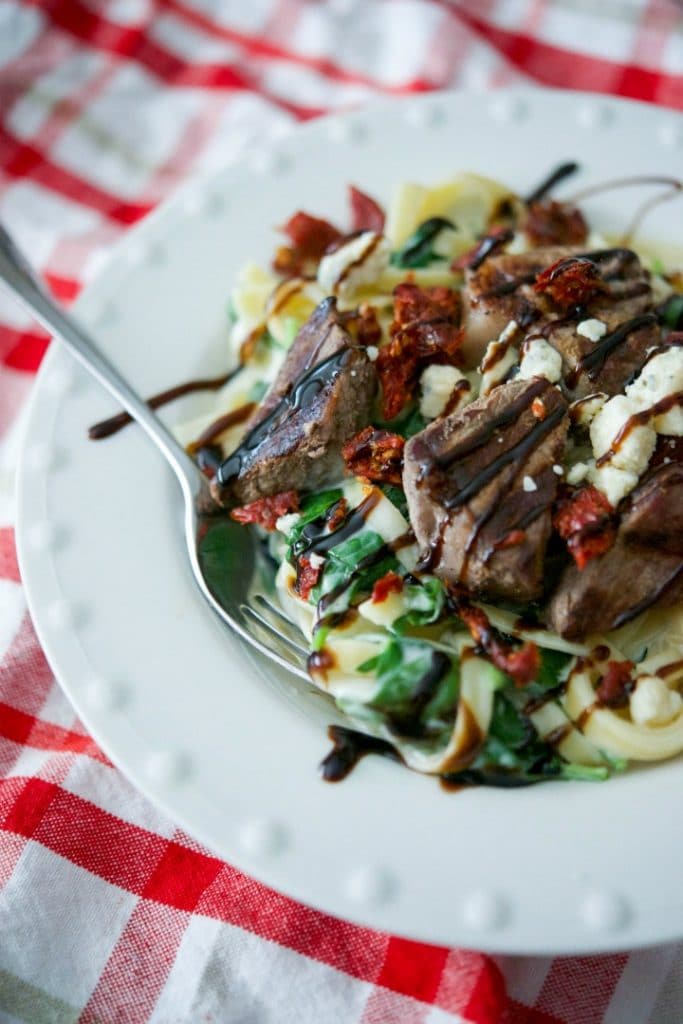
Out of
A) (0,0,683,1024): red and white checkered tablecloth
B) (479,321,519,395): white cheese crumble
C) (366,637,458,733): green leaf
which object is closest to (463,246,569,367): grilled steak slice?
(479,321,519,395): white cheese crumble

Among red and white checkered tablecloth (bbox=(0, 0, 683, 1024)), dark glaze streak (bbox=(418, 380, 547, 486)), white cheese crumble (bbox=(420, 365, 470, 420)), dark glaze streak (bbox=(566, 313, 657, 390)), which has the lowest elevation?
red and white checkered tablecloth (bbox=(0, 0, 683, 1024))

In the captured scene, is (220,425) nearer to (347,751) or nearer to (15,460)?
(15,460)

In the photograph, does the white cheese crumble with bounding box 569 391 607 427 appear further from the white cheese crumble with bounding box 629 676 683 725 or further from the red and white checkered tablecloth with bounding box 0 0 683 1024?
the red and white checkered tablecloth with bounding box 0 0 683 1024

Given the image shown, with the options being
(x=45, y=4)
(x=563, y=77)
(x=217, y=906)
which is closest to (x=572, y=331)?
(x=217, y=906)

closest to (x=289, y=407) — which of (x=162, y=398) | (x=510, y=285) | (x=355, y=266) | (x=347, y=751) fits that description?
(x=162, y=398)

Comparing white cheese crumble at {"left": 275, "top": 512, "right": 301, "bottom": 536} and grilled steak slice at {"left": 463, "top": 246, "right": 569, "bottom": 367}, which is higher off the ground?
grilled steak slice at {"left": 463, "top": 246, "right": 569, "bottom": 367}

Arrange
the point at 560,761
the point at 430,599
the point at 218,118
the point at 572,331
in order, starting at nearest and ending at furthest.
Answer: the point at 560,761, the point at 430,599, the point at 572,331, the point at 218,118

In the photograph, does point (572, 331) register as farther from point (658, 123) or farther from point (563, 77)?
point (563, 77)
